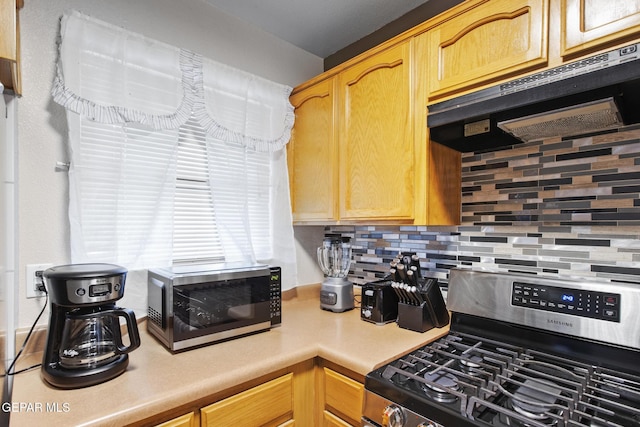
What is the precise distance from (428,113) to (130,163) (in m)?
1.24

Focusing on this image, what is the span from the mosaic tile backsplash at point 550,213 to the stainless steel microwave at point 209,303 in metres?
0.82

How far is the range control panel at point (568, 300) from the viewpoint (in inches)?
42.0

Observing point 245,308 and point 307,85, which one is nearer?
point 245,308

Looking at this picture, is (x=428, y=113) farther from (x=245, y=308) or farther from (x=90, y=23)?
(x=90, y=23)

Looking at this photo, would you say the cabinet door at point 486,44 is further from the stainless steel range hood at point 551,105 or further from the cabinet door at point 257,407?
the cabinet door at point 257,407

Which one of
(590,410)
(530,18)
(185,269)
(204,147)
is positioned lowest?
(590,410)

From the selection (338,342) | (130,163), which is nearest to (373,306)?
(338,342)

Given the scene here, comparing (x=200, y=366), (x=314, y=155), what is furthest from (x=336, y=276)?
(x=200, y=366)

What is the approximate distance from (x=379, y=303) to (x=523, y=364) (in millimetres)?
581

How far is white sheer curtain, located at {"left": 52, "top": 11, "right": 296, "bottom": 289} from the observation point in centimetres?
124

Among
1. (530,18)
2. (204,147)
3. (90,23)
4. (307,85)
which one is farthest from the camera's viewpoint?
(307,85)

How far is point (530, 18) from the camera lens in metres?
1.05

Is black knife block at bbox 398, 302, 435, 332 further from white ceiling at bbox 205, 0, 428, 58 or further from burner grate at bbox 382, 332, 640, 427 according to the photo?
white ceiling at bbox 205, 0, 428, 58

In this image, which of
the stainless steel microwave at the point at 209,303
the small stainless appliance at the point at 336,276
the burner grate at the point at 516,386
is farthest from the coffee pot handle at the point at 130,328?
the small stainless appliance at the point at 336,276
